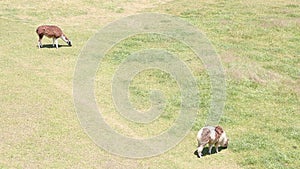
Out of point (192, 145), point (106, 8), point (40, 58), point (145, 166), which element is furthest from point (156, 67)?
point (106, 8)

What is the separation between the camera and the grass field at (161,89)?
1415cm

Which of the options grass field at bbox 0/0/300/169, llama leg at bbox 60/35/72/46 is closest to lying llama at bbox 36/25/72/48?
llama leg at bbox 60/35/72/46

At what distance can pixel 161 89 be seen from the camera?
19750mm

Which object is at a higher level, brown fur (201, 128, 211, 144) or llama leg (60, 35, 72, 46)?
llama leg (60, 35, 72, 46)

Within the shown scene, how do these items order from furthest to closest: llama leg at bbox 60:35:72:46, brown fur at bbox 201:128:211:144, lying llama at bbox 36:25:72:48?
llama leg at bbox 60:35:72:46 → lying llama at bbox 36:25:72:48 → brown fur at bbox 201:128:211:144

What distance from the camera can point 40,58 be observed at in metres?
23.4

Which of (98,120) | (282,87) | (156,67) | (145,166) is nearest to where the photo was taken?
(145,166)

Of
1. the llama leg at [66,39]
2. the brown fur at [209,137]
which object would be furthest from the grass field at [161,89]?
the llama leg at [66,39]

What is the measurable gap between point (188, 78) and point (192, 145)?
650cm

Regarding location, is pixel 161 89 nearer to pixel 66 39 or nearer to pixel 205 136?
pixel 205 136

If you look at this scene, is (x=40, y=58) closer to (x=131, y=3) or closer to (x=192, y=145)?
(x=192, y=145)

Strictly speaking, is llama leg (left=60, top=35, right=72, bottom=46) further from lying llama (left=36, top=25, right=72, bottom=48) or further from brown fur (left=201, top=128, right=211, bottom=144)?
brown fur (left=201, top=128, right=211, bottom=144)

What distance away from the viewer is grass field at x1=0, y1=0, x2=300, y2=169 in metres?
14.1

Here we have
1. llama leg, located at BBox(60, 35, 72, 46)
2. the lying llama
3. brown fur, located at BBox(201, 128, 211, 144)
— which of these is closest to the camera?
brown fur, located at BBox(201, 128, 211, 144)
